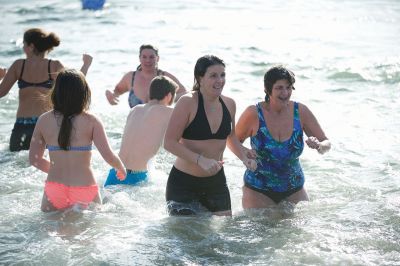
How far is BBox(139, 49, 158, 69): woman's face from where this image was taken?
26.4ft

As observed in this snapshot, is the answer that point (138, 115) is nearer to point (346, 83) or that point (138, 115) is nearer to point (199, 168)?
point (199, 168)

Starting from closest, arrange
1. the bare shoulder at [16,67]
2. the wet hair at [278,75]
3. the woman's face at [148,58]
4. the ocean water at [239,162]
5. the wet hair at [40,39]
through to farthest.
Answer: the ocean water at [239,162] < the wet hair at [278,75] < the wet hair at [40,39] < the bare shoulder at [16,67] < the woman's face at [148,58]

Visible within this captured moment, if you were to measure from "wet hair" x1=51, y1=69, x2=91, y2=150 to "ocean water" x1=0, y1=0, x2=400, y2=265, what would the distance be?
760 mm

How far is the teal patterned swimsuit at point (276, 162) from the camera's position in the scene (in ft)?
18.5

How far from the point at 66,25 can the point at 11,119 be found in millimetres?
10087

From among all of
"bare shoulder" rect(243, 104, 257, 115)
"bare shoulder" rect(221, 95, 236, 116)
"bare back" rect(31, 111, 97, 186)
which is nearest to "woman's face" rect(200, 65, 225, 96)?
"bare shoulder" rect(221, 95, 236, 116)

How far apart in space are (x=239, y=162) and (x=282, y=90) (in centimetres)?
310

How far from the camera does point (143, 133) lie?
6633 millimetres

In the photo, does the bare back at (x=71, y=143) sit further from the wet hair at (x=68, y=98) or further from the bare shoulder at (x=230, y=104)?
the bare shoulder at (x=230, y=104)

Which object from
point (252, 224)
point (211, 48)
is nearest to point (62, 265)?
point (252, 224)

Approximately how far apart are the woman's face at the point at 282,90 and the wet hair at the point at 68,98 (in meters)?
1.64

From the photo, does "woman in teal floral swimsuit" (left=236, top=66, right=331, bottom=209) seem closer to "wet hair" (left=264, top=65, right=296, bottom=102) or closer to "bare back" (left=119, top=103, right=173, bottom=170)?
"wet hair" (left=264, top=65, right=296, bottom=102)

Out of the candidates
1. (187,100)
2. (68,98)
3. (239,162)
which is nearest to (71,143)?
(68,98)

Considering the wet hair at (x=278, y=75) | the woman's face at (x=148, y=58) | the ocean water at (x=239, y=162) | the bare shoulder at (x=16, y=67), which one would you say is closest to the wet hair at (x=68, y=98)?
the ocean water at (x=239, y=162)
